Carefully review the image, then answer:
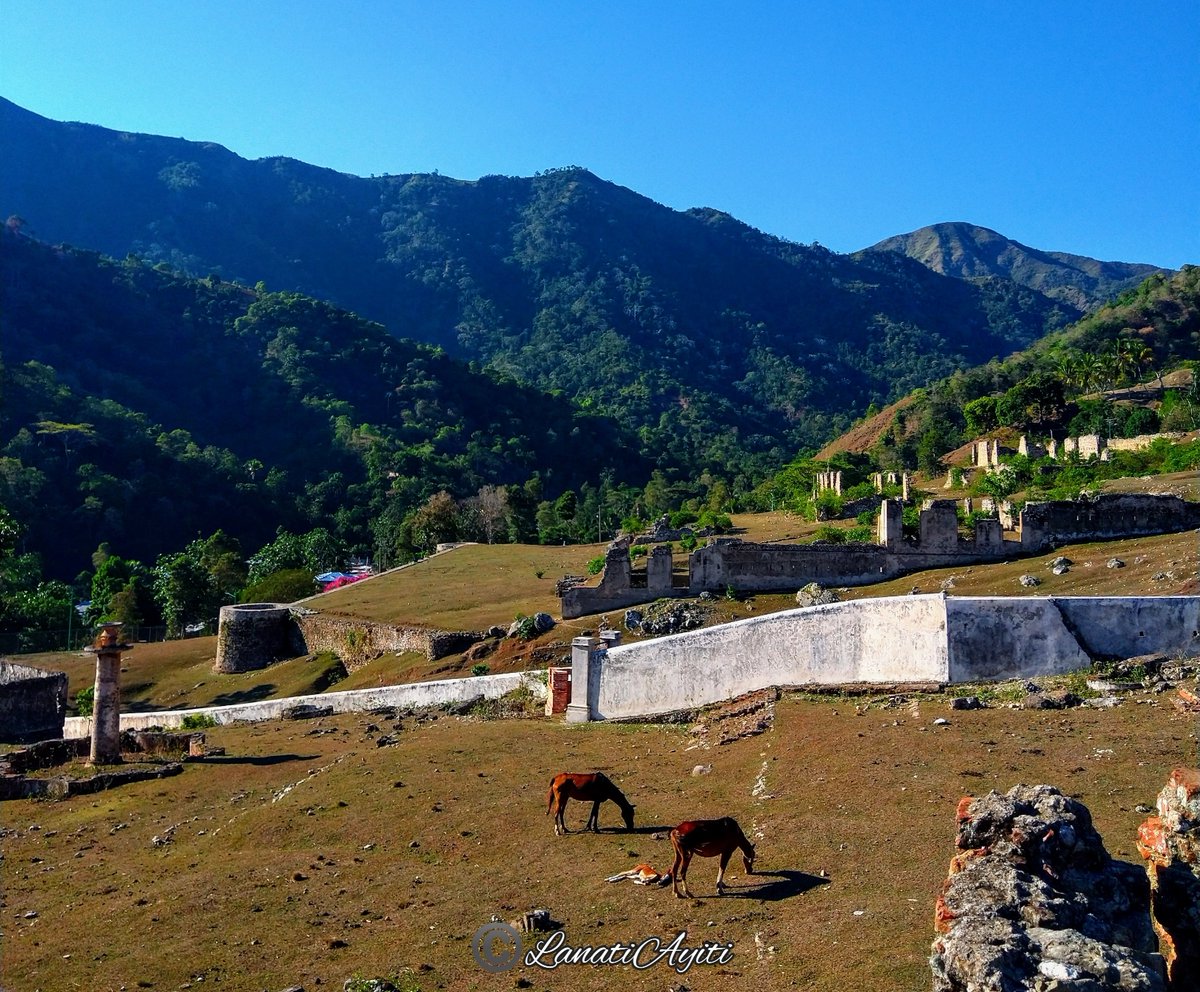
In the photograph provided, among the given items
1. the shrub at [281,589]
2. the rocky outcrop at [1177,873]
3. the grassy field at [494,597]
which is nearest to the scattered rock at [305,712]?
the grassy field at [494,597]

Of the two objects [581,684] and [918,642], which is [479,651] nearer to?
[581,684]

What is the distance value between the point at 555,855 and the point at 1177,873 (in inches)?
259

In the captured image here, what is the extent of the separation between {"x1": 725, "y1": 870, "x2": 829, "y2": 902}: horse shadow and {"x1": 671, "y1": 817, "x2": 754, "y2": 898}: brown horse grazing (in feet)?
0.45

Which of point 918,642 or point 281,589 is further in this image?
point 281,589

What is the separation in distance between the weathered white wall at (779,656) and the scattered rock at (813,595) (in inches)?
438

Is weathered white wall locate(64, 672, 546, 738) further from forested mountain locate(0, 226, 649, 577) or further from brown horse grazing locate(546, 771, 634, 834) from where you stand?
forested mountain locate(0, 226, 649, 577)

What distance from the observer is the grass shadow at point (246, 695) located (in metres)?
37.6

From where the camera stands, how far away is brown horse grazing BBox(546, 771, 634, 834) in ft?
40.5

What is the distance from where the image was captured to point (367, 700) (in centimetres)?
2756

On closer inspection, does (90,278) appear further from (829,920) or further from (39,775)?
(829,920)

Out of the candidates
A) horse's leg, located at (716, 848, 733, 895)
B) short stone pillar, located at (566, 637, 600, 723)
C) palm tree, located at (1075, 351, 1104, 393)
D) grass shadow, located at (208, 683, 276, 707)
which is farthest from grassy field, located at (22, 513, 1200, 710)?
palm tree, located at (1075, 351, 1104, 393)

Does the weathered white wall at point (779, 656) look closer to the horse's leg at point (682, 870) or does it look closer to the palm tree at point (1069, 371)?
the horse's leg at point (682, 870)

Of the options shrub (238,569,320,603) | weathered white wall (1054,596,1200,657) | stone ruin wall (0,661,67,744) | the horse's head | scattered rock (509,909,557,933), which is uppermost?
weathered white wall (1054,596,1200,657)

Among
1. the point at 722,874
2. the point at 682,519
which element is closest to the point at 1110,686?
the point at 722,874
